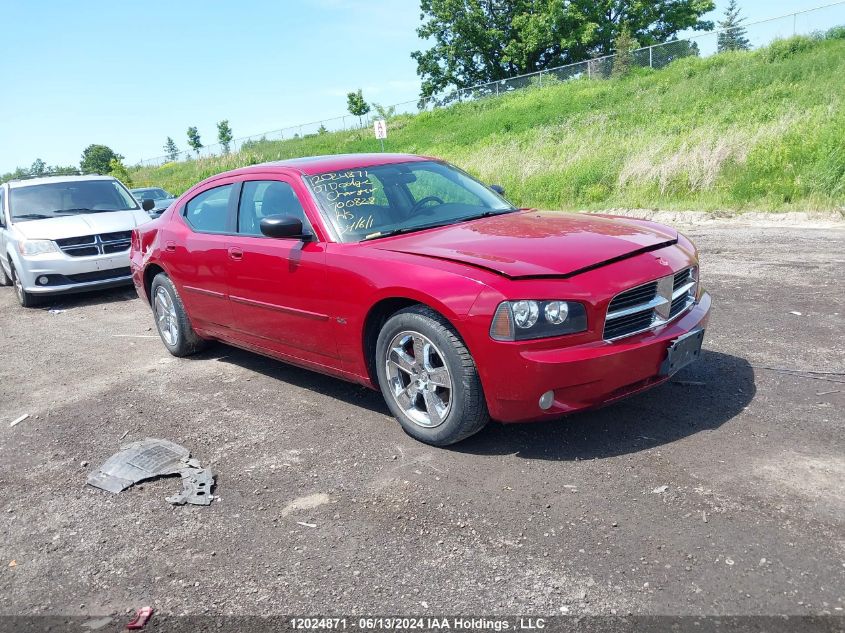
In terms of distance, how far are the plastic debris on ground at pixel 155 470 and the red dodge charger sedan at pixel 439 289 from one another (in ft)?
3.38

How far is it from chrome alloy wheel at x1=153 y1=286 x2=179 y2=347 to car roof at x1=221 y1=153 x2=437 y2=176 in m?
1.53

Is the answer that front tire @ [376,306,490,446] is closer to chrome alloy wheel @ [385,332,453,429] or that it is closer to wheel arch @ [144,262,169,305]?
chrome alloy wheel @ [385,332,453,429]

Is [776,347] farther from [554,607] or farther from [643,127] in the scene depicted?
[643,127]

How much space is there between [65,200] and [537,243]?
9091 mm

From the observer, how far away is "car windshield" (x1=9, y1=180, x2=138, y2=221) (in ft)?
33.9

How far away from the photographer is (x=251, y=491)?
12.1 ft

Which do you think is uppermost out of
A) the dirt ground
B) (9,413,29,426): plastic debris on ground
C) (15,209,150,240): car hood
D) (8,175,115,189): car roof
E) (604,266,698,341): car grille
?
(8,175,115,189): car roof

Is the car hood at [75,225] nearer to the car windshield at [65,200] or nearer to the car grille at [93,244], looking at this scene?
the car grille at [93,244]

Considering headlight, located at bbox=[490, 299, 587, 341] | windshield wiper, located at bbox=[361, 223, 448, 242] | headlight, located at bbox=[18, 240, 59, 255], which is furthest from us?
headlight, located at bbox=[18, 240, 59, 255]

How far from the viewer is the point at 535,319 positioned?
346 cm

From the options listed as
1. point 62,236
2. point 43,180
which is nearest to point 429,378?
point 62,236

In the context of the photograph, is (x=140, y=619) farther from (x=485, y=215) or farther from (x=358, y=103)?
(x=358, y=103)

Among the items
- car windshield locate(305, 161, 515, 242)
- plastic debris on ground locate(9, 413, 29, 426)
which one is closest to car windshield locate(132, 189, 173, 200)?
plastic debris on ground locate(9, 413, 29, 426)

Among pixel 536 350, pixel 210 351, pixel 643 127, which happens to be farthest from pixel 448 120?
pixel 536 350
